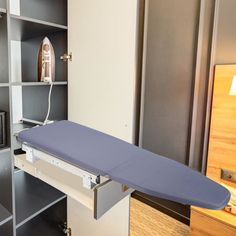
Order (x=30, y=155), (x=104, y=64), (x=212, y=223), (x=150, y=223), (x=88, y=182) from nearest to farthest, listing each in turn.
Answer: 1. (x=88, y=182)
2. (x=30, y=155)
3. (x=212, y=223)
4. (x=104, y=64)
5. (x=150, y=223)

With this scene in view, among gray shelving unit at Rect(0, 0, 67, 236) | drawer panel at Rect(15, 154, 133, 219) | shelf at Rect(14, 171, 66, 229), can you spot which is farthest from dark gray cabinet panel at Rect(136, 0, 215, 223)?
drawer panel at Rect(15, 154, 133, 219)

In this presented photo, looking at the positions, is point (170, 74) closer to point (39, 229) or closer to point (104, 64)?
point (104, 64)

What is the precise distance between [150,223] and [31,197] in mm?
932

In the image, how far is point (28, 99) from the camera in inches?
67.9

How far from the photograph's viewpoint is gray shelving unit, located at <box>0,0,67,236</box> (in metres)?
1.24

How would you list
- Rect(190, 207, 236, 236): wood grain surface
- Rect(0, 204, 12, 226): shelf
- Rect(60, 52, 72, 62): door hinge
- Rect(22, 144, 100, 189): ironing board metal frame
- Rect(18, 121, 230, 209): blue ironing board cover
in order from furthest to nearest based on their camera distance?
Rect(60, 52, 72, 62): door hinge → Rect(0, 204, 12, 226): shelf → Rect(190, 207, 236, 236): wood grain surface → Rect(22, 144, 100, 189): ironing board metal frame → Rect(18, 121, 230, 209): blue ironing board cover

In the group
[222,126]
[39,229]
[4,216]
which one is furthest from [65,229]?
[222,126]

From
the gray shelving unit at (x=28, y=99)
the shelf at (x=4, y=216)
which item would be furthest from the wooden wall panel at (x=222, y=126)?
the shelf at (x=4, y=216)

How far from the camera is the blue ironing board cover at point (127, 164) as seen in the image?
0.58m

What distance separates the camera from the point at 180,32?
189cm

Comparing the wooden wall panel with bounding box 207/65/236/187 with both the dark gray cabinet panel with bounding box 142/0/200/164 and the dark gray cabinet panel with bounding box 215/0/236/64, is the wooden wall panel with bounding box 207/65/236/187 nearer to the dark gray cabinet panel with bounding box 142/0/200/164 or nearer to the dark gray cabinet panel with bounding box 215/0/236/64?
the dark gray cabinet panel with bounding box 215/0/236/64

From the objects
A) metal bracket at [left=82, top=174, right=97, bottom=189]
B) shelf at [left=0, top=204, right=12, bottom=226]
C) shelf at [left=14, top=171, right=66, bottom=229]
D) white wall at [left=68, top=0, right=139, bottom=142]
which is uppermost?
white wall at [left=68, top=0, right=139, bottom=142]

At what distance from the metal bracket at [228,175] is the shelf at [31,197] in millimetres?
1184

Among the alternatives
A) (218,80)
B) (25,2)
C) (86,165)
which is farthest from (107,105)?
(25,2)
